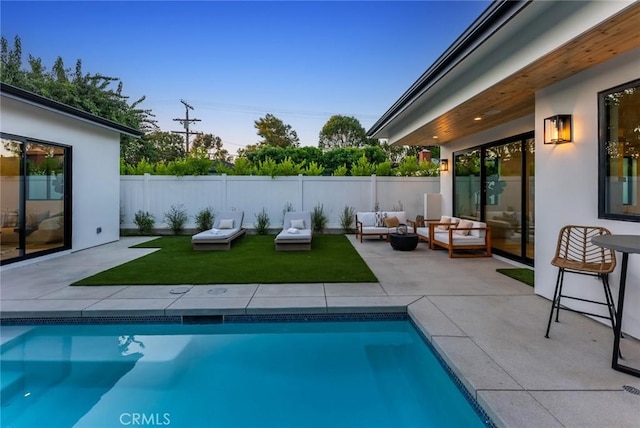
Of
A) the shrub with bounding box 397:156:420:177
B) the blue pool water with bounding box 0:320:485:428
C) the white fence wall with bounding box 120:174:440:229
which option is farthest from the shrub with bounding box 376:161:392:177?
the blue pool water with bounding box 0:320:485:428

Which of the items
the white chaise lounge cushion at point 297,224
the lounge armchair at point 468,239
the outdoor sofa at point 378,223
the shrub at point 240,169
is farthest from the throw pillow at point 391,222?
the shrub at point 240,169

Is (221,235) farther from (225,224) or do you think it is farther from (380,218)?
(380,218)

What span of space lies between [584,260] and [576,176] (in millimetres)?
1082

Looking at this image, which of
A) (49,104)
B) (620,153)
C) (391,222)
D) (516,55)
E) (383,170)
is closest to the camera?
(620,153)

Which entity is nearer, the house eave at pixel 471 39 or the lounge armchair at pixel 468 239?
the house eave at pixel 471 39

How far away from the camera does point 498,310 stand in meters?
4.11

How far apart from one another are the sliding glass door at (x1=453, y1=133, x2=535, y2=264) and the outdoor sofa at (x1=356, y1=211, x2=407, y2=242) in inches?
68.8

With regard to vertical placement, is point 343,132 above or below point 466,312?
above

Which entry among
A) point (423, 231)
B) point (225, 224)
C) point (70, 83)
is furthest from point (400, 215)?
point (70, 83)

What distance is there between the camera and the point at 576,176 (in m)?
4.12

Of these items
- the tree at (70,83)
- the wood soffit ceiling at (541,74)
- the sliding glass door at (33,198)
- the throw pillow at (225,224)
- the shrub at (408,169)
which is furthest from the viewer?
the tree at (70,83)

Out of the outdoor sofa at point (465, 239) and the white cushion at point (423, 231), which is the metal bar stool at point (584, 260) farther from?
the white cushion at point (423, 231)

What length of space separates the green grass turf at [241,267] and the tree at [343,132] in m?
26.7

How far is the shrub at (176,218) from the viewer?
35.7 ft
